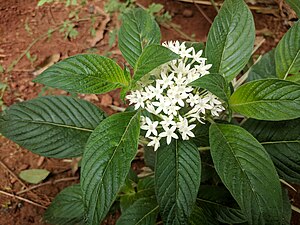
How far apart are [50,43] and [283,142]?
1349 millimetres

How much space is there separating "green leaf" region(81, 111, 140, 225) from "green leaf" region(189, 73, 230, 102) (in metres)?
0.18

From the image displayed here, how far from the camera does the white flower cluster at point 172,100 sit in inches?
41.7

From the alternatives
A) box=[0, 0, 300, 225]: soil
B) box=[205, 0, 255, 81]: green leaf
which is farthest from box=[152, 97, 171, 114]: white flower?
box=[0, 0, 300, 225]: soil

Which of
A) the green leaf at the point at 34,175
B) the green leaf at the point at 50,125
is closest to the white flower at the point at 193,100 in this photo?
the green leaf at the point at 50,125

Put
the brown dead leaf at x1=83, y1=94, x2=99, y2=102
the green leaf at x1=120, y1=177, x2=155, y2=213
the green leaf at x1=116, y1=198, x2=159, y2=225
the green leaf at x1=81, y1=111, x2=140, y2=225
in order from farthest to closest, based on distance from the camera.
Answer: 1. the brown dead leaf at x1=83, y1=94, x2=99, y2=102
2. the green leaf at x1=120, y1=177, x2=155, y2=213
3. the green leaf at x1=116, y1=198, x2=159, y2=225
4. the green leaf at x1=81, y1=111, x2=140, y2=225

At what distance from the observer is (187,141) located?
1.12 m

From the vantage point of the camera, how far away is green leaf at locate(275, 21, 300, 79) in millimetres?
1231

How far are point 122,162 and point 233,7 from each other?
538mm

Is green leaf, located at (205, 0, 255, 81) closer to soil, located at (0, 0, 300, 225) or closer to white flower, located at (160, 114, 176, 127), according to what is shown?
white flower, located at (160, 114, 176, 127)

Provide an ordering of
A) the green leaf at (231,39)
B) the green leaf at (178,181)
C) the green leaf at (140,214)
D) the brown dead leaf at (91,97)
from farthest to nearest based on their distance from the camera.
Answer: the brown dead leaf at (91,97)
the green leaf at (140,214)
the green leaf at (231,39)
the green leaf at (178,181)

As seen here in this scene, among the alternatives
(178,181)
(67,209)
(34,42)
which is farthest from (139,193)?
(34,42)

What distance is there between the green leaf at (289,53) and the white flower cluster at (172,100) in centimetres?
27

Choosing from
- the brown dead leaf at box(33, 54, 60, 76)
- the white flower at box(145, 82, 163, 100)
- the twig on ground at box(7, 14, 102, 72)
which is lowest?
the brown dead leaf at box(33, 54, 60, 76)

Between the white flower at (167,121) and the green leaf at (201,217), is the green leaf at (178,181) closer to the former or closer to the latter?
the white flower at (167,121)
